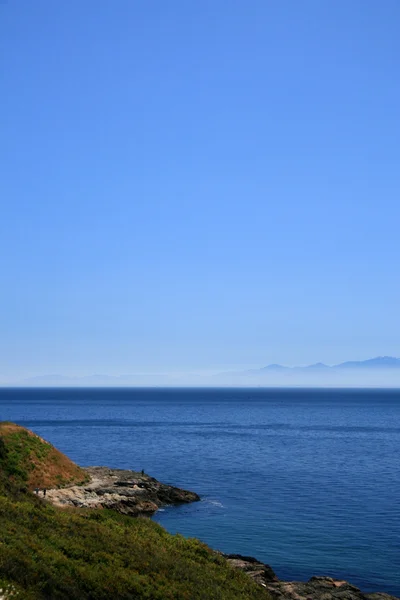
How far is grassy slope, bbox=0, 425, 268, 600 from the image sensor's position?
27.1 m

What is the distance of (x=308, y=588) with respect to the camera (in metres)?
40.7

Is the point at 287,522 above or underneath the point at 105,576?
underneath

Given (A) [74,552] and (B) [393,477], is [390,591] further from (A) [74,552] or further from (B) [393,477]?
(B) [393,477]

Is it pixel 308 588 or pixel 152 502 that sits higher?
pixel 308 588

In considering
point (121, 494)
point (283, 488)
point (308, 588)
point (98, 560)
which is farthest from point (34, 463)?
point (98, 560)

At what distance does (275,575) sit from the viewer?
44.4 meters

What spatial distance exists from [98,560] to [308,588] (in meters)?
16.2

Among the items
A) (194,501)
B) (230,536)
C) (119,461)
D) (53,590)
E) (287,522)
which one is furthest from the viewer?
(119,461)

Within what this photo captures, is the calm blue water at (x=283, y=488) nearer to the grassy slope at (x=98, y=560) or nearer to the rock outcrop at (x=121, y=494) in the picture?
the rock outcrop at (x=121, y=494)

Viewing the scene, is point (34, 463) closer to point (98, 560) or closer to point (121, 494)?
point (121, 494)

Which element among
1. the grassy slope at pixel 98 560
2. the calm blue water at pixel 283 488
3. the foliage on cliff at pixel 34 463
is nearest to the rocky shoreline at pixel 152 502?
the foliage on cliff at pixel 34 463

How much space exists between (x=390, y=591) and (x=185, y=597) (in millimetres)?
19205

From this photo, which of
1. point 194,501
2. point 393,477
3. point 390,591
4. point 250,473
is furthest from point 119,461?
point 390,591

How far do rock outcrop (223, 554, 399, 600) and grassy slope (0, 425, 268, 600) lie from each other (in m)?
2.40
